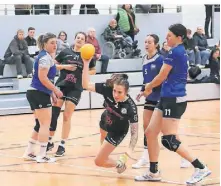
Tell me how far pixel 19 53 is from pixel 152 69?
9123mm

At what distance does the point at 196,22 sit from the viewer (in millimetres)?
21422

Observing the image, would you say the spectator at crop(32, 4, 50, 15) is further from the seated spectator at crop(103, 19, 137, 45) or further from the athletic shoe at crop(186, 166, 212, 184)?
the athletic shoe at crop(186, 166, 212, 184)

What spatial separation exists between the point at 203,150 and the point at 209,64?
10.5m

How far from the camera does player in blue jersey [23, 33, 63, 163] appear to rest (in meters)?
8.19

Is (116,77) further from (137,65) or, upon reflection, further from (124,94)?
(137,65)

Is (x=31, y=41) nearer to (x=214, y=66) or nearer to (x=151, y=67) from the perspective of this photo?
(x=214, y=66)

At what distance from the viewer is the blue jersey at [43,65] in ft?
26.8

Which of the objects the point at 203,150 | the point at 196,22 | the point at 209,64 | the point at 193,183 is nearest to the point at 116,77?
the point at 193,183

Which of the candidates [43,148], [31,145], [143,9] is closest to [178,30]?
[43,148]

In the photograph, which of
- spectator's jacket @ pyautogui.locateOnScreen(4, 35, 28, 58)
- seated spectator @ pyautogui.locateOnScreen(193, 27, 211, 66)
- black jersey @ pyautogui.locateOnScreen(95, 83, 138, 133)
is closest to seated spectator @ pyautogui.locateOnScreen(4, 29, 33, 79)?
spectator's jacket @ pyautogui.locateOnScreen(4, 35, 28, 58)

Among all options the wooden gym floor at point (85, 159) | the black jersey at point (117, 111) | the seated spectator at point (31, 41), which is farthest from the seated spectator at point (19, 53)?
the black jersey at point (117, 111)

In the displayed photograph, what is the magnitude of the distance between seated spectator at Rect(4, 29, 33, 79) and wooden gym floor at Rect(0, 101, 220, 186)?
270 centimetres

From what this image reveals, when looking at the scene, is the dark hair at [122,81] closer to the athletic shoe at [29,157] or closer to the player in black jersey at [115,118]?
the player in black jersey at [115,118]

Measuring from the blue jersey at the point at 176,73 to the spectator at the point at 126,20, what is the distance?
1212 cm
